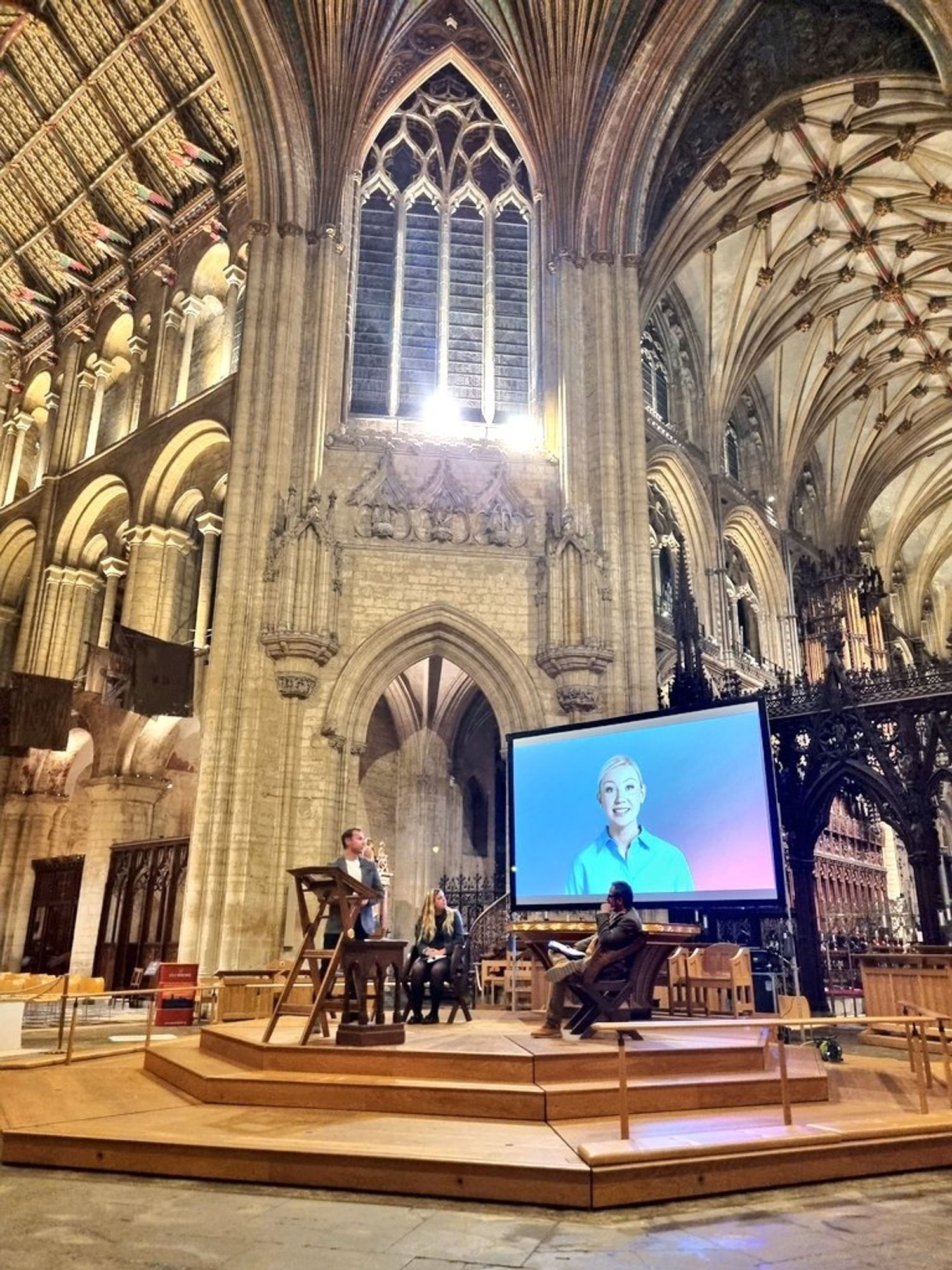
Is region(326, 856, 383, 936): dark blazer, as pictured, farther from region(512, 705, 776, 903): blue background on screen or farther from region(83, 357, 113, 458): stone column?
region(83, 357, 113, 458): stone column

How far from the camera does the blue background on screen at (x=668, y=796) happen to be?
32.0 feet

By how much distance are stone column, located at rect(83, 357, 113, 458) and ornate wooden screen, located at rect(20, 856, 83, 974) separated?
9022 mm

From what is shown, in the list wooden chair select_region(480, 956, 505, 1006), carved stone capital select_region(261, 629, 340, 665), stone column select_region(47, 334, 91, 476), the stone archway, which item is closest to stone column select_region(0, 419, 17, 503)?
stone column select_region(47, 334, 91, 476)

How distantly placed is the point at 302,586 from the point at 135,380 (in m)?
10.5

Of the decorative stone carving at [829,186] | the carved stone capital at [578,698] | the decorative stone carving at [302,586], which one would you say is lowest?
the carved stone capital at [578,698]

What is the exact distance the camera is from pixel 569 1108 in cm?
466

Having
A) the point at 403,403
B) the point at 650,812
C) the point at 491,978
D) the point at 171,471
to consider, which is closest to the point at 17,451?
the point at 171,471

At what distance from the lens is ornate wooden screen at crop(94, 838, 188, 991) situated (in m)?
15.8

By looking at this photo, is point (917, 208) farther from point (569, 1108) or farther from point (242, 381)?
point (569, 1108)

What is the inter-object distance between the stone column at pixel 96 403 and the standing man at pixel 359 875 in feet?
57.3

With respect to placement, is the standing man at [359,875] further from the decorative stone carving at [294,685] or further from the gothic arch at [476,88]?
the gothic arch at [476,88]

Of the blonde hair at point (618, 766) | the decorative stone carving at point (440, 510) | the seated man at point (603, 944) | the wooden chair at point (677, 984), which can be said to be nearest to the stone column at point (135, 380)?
the decorative stone carving at point (440, 510)

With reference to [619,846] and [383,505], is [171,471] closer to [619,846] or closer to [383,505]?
[383,505]

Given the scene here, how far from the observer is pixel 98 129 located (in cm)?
2027
